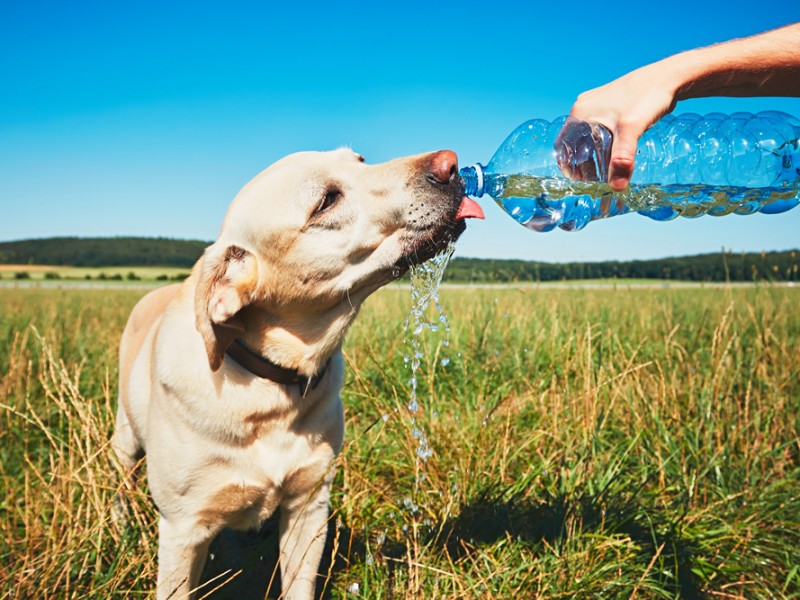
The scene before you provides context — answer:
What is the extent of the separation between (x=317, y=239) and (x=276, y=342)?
1.50 feet

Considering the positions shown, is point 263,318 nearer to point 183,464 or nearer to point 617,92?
A: point 183,464

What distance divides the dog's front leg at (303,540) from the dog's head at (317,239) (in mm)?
570

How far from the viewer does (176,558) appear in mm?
2125

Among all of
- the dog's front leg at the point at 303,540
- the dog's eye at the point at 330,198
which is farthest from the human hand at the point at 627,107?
the dog's front leg at the point at 303,540

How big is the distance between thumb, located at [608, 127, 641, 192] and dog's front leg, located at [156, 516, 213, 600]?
6.51 feet

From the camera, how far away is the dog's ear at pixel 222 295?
2.01 meters

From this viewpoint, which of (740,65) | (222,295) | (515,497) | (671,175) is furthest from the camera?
(515,497)

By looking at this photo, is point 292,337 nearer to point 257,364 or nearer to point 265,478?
point 257,364

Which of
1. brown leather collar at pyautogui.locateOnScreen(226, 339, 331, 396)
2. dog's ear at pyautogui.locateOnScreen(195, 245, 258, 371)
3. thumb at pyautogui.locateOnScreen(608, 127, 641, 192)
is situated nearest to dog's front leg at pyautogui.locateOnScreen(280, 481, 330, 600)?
brown leather collar at pyautogui.locateOnScreen(226, 339, 331, 396)

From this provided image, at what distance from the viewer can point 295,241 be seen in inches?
86.7

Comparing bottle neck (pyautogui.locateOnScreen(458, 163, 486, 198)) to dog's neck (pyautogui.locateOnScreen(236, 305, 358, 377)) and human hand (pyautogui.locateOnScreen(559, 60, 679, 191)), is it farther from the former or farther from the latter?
dog's neck (pyautogui.locateOnScreen(236, 305, 358, 377))

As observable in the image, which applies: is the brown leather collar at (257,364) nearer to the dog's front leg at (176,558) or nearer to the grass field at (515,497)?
the grass field at (515,497)

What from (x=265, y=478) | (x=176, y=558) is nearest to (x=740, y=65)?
(x=265, y=478)

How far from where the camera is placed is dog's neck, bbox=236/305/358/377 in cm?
223
